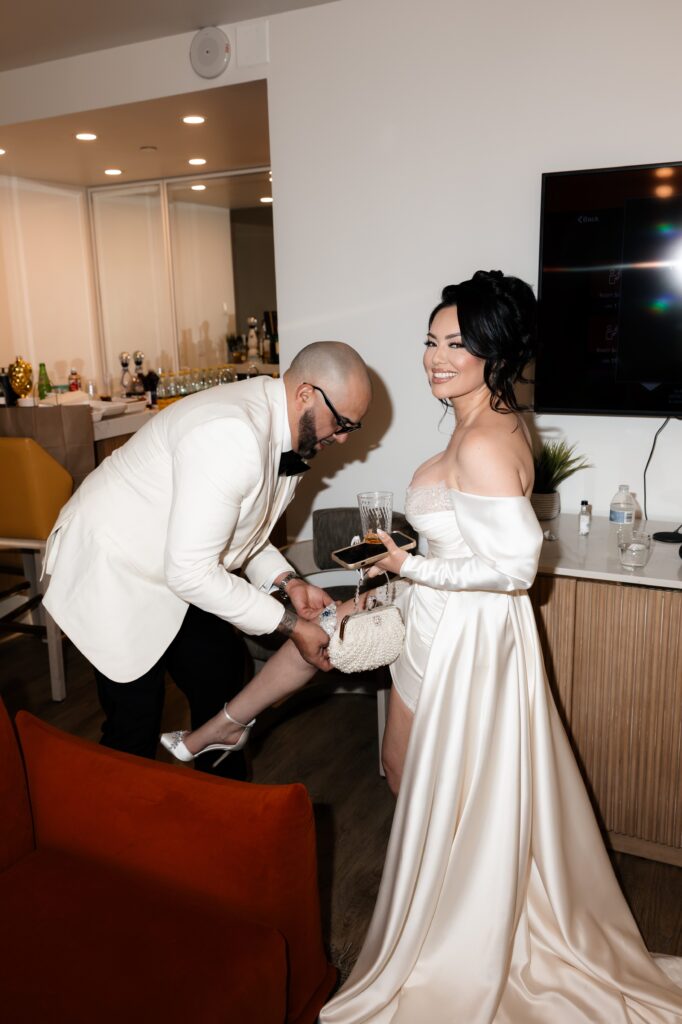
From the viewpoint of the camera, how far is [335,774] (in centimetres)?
299

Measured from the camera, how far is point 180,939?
1487 mm

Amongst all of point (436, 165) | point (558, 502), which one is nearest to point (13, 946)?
point (558, 502)

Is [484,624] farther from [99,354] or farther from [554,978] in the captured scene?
[99,354]

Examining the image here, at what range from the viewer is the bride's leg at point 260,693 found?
2.34 metres

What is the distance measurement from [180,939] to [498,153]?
2.58 meters

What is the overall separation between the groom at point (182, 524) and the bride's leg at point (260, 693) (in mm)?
122

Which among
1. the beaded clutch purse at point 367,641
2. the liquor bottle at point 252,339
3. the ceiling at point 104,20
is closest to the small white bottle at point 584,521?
the beaded clutch purse at point 367,641

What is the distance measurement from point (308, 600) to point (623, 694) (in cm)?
97

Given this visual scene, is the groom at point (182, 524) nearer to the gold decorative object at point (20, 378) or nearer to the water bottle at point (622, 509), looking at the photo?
the water bottle at point (622, 509)

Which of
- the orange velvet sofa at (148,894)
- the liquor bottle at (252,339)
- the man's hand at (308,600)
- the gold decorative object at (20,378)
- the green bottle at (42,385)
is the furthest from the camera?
the liquor bottle at (252,339)

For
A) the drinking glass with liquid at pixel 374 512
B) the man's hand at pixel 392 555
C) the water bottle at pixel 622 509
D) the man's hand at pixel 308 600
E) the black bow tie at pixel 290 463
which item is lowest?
the man's hand at pixel 308 600

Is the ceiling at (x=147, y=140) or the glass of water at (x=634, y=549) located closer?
the glass of water at (x=634, y=549)

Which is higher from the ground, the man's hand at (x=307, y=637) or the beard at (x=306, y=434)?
the beard at (x=306, y=434)

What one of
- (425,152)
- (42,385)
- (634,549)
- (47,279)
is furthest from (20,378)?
(634,549)
